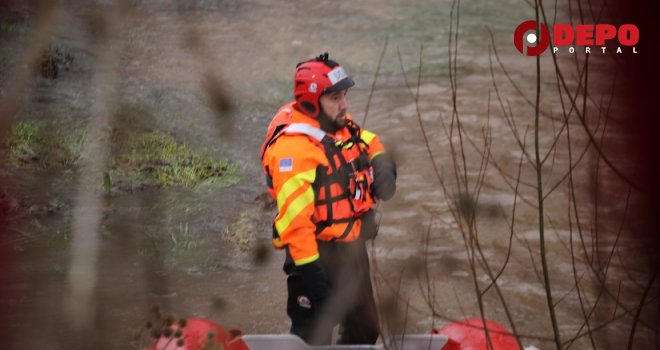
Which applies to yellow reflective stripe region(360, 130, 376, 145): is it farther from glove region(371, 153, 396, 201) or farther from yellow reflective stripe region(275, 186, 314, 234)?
yellow reflective stripe region(275, 186, 314, 234)

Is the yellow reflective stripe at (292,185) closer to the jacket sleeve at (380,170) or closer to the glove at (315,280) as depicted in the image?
the glove at (315,280)

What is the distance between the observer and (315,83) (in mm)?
3949

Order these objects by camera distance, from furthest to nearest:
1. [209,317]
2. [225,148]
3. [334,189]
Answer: [225,148] → [209,317] → [334,189]

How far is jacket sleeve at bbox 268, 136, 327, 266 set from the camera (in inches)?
149

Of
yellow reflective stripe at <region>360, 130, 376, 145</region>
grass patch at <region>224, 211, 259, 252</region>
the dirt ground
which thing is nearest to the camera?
yellow reflective stripe at <region>360, 130, 376, 145</region>

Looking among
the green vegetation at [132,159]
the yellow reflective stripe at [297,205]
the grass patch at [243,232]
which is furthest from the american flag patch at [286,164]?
the green vegetation at [132,159]

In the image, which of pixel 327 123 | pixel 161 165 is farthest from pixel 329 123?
pixel 161 165

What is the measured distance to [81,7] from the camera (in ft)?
36.8

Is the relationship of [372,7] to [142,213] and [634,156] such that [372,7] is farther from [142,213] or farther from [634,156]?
[634,156]

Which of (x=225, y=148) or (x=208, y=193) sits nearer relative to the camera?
(x=208, y=193)

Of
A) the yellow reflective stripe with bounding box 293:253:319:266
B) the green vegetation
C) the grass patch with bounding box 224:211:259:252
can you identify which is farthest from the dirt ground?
the yellow reflective stripe with bounding box 293:253:319:266

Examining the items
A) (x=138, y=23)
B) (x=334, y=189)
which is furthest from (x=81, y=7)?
Result: (x=334, y=189)

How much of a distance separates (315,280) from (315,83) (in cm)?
81

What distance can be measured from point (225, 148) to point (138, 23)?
3.72m
